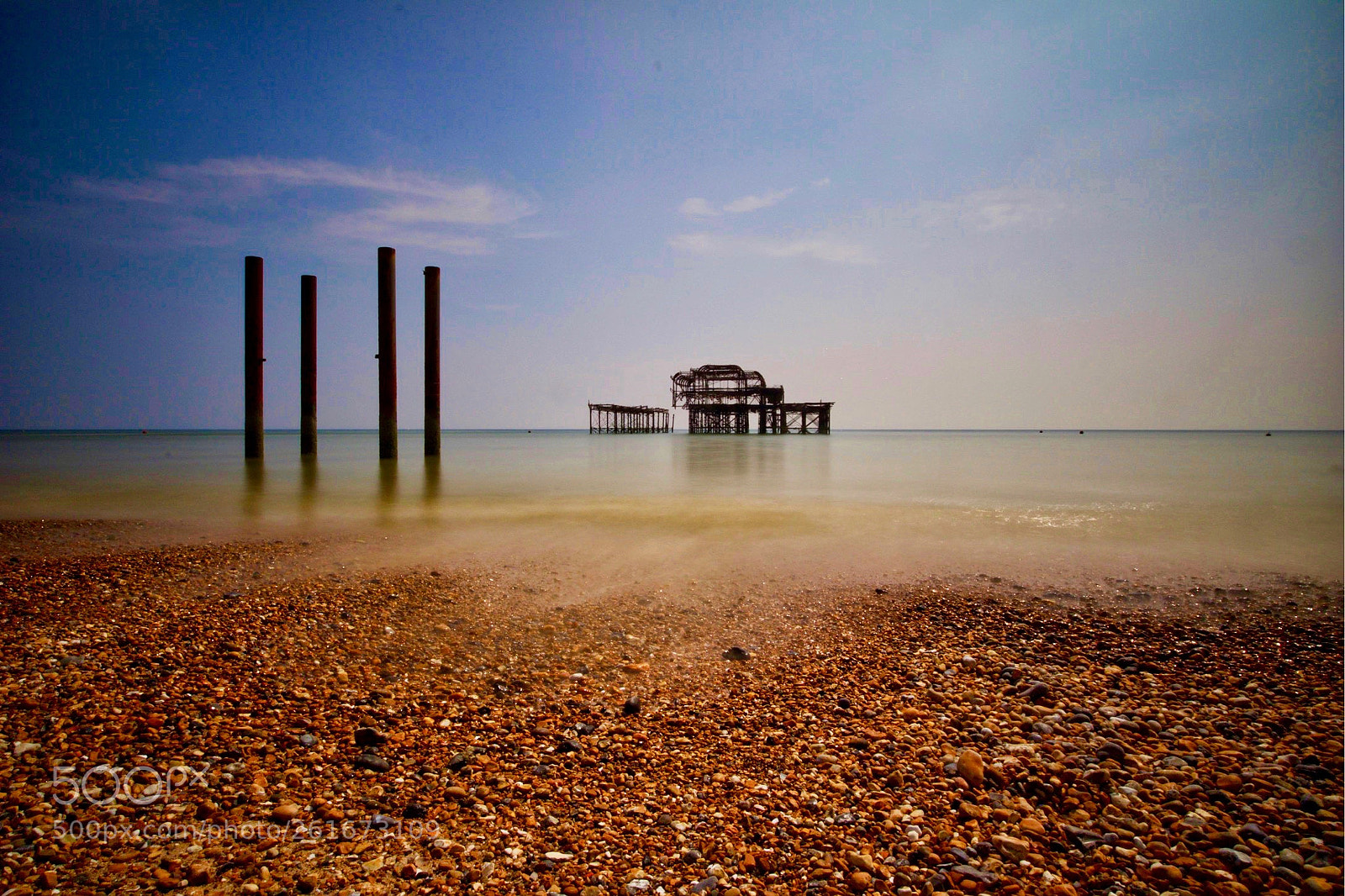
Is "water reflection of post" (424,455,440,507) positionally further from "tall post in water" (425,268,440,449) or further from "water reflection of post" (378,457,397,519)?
"tall post in water" (425,268,440,449)

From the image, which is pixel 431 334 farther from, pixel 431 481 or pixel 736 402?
pixel 736 402

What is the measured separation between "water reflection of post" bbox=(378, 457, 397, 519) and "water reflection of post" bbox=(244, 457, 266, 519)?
195 cm

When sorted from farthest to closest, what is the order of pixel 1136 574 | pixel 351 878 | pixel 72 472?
pixel 72 472 < pixel 1136 574 < pixel 351 878

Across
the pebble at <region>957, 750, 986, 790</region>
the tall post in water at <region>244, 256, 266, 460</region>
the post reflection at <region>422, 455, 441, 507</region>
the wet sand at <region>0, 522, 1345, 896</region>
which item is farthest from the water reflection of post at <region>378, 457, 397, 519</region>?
the pebble at <region>957, 750, 986, 790</region>

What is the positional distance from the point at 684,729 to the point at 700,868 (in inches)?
35.2

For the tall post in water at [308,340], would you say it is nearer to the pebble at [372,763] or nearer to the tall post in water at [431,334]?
the tall post in water at [431,334]

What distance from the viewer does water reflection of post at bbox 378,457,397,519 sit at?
36.0ft

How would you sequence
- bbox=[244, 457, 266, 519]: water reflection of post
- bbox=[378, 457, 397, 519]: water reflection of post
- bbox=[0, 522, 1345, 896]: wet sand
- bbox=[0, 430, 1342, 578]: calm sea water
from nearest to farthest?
bbox=[0, 522, 1345, 896]: wet sand, bbox=[0, 430, 1342, 578]: calm sea water, bbox=[244, 457, 266, 519]: water reflection of post, bbox=[378, 457, 397, 519]: water reflection of post

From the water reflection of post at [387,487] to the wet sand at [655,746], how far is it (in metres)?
6.09

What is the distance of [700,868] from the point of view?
6.87ft

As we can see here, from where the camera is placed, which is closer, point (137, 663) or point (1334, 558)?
point (137, 663)

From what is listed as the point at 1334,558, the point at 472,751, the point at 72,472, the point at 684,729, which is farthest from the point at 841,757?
the point at 72,472

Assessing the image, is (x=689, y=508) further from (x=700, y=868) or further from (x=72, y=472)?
(x=72, y=472)

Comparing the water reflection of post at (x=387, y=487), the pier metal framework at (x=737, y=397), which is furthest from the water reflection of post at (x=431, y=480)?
the pier metal framework at (x=737, y=397)
